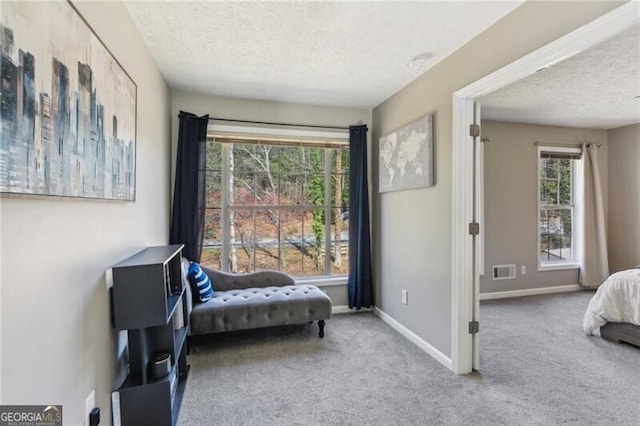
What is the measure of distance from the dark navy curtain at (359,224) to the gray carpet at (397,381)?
487 millimetres

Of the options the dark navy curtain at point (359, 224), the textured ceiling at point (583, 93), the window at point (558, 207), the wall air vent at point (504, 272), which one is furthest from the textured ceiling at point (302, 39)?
the window at point (558, 207)

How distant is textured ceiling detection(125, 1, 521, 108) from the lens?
1.81 m

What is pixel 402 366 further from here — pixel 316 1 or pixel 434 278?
pixel 316 1

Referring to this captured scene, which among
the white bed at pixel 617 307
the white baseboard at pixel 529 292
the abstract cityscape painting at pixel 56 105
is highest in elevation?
the abstract cityscape painting at pixel 56 105

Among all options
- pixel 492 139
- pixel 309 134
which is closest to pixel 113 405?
pixel 309 134

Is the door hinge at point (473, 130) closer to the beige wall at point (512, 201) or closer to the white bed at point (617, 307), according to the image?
the white bed at point (617, 307)

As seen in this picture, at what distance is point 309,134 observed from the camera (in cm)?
355

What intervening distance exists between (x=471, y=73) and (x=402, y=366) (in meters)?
2.33

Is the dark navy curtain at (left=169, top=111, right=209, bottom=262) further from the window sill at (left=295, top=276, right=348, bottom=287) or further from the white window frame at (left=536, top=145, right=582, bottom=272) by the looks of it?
the white window frame at (left=536, top=145, right=582, bottom=272)

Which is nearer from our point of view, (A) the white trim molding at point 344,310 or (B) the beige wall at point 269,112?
(B) the beige wall at point 269,112

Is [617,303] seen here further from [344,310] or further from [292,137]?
[292,137]

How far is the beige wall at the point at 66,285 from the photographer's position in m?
0.85

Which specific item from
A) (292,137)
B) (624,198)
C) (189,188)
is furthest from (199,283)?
(624,198)

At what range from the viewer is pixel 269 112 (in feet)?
11.2
